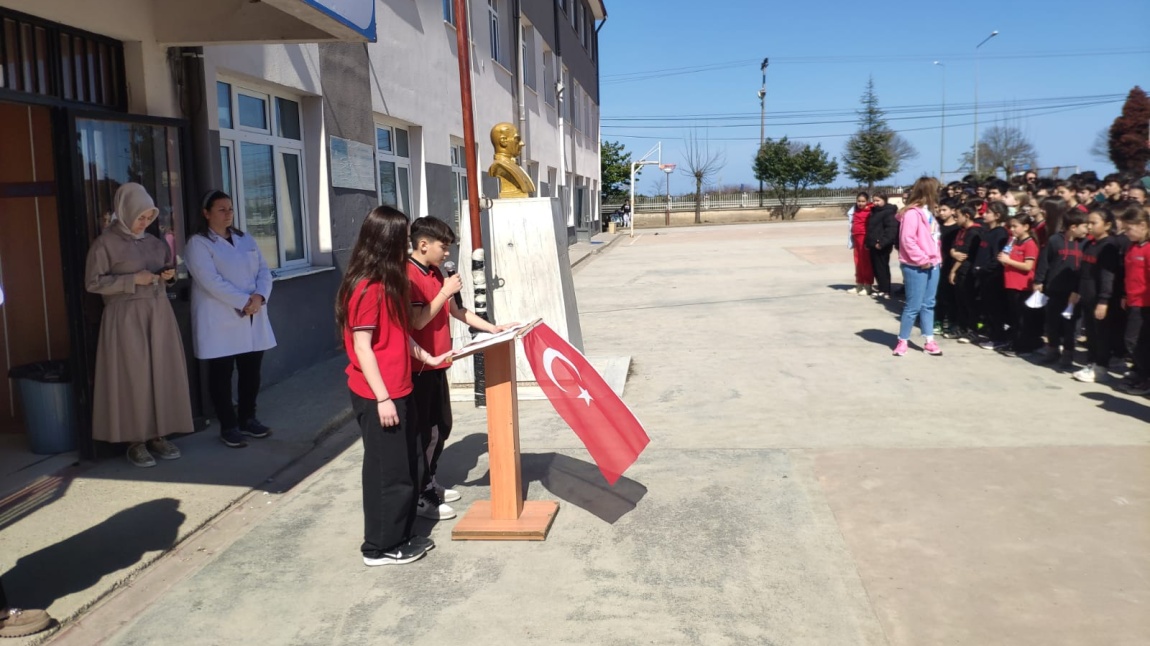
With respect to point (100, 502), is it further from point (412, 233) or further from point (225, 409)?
point (412, 233)

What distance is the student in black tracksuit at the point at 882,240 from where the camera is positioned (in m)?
13.6

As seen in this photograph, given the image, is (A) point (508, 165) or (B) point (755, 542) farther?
(A) point (508, 165)

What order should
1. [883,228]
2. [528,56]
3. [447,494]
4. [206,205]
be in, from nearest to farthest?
[447,494] < [206,205] < [883,228] < [528,56]

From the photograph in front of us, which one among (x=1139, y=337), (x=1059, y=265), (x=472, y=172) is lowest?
(x=1139, y=337)

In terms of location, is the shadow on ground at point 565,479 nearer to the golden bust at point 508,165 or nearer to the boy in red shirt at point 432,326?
the boy in red shirt at point 432,326

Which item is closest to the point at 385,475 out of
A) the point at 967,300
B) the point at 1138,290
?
the point at 1138,290

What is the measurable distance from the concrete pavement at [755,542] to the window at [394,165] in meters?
5.00

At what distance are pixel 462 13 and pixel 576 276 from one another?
13.1 metres

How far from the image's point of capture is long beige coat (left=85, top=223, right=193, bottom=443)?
559cm

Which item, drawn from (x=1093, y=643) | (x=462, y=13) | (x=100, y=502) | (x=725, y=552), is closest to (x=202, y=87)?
(x=462, y=13)

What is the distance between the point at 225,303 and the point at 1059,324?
7.15 metres

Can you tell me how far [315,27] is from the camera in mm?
6758

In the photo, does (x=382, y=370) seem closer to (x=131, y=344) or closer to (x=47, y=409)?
(x=131, y=344)

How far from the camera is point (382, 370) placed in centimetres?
414
